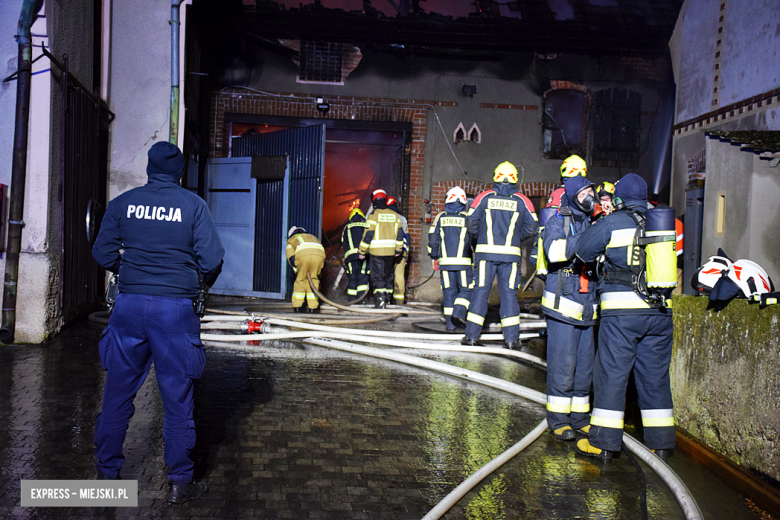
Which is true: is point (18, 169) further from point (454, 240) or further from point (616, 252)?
point (616, 252)

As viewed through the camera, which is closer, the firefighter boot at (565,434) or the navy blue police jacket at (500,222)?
the firefighter boot at (565,434)

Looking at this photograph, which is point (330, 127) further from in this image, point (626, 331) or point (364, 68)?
point (626, 331)

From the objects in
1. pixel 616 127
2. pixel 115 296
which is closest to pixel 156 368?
pixel 115 296

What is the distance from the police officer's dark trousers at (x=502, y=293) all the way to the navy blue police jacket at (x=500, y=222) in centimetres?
11

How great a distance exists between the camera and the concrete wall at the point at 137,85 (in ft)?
27.3

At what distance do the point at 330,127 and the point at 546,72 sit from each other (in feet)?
15.4

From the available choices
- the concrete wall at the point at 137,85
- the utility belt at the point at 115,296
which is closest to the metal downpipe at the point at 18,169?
the concrete wall at the point at 137,85

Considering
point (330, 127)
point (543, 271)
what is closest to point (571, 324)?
point (543, 271)

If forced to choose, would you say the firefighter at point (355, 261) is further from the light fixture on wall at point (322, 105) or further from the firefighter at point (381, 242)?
the light fixture on wall at point (322, 105)

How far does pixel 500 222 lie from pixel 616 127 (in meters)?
7.27

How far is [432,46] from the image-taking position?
12.1 meters

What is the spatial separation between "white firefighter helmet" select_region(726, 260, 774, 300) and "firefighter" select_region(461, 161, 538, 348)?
9.45 ft

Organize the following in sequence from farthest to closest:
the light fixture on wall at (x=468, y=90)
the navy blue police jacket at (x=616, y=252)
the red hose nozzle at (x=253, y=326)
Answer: the light fixture on wall at (x=468, y=90) → the red hose nozzle at (x=253, y=326) → the navy blue police jacket at (x=616, y=252)

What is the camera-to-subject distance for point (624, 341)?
3.70 meters
